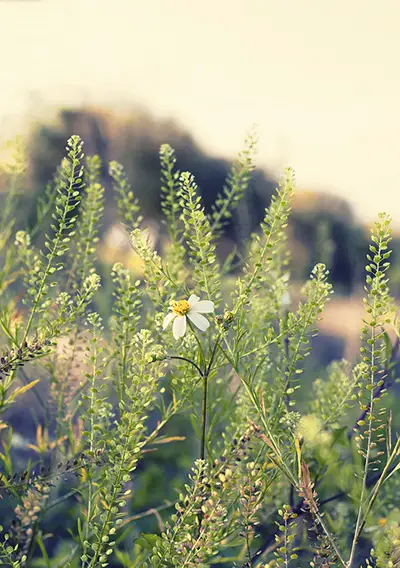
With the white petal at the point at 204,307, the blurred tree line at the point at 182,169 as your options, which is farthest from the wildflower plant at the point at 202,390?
the blurred tree line at the point at 182,169

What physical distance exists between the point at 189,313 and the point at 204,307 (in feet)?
0.09

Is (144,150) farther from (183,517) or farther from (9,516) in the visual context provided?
(183,517)

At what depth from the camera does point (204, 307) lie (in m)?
0.94

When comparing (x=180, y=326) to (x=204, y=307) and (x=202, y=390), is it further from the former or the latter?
(x=202, y=390)

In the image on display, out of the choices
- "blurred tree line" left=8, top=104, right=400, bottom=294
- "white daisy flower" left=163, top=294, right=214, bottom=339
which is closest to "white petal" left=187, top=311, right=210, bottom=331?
"white daisy flower" left=163, top=294, right=214, bottom=339

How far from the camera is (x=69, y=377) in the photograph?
1427 millimetres

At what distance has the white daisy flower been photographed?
934 mm

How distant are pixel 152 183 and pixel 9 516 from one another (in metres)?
8.77

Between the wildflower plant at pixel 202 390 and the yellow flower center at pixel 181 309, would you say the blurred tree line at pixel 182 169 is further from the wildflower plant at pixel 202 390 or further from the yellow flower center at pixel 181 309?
the yellow flower center at pixel 181 309

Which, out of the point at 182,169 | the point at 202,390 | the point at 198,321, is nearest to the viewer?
the point at 198,321

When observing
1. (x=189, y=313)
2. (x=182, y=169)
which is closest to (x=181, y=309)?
(x=189, y=313)

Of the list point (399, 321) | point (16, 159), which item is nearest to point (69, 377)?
point (16, 159)

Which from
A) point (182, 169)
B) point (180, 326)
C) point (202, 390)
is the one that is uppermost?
point (180, 326)

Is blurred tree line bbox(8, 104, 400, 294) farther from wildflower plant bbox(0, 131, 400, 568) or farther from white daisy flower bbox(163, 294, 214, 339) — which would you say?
white daisy flower bbox(163, 294, 214, 339)
